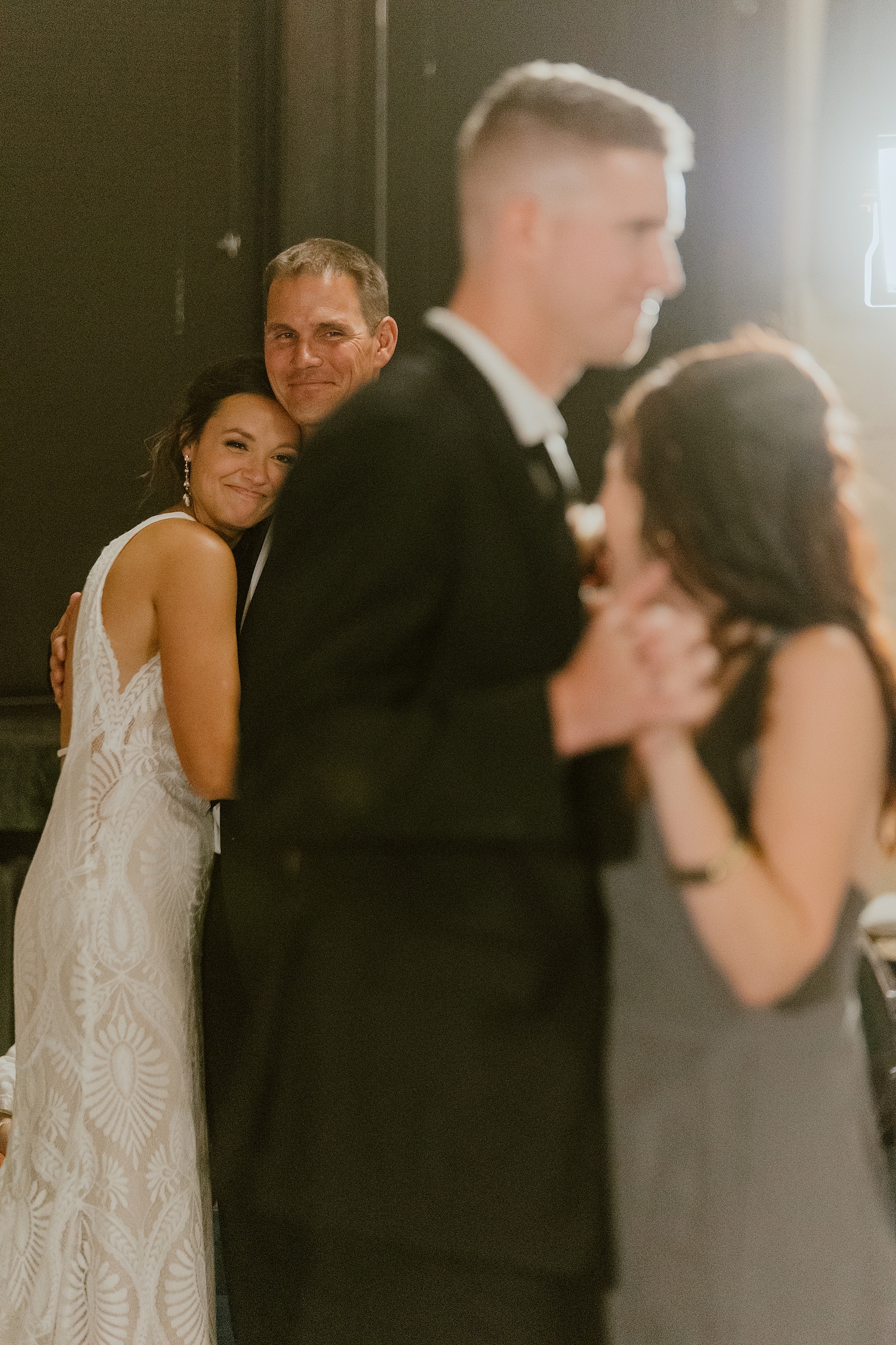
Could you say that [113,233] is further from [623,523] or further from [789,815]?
[789,815]

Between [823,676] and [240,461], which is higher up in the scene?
[240,461]

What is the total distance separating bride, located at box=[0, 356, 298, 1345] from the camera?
1479mm

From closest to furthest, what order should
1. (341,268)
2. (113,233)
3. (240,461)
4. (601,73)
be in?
(601,73)
(341,268)
(240,461)
(113,233)

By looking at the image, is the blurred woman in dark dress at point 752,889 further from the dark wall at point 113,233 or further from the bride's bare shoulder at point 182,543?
the dark wall at point 113,233

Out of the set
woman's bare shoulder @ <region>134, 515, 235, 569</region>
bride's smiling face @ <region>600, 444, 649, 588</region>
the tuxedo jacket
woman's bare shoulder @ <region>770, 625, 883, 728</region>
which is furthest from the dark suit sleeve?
woman's bare shoulder @ <region>134, 515, 235, 569</region>

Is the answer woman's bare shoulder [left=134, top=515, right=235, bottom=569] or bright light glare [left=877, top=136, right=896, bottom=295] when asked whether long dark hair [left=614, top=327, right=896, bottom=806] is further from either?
woman's bare shoulder [left=134, top=515, right=235, bottom=569]

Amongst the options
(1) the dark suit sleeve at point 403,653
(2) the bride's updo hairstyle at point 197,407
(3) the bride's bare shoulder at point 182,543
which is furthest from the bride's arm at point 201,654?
(1) the dark suit sleeve at point 403,653

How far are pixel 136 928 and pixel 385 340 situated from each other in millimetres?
836

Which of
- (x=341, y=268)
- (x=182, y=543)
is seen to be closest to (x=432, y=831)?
(x=182, y=543)

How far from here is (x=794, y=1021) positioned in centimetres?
Answer: 118

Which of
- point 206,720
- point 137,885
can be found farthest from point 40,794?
point 206,720

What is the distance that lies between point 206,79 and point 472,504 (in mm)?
858

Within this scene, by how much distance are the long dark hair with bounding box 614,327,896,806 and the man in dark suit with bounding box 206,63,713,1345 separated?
0.20ft

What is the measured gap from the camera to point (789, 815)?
114cm
